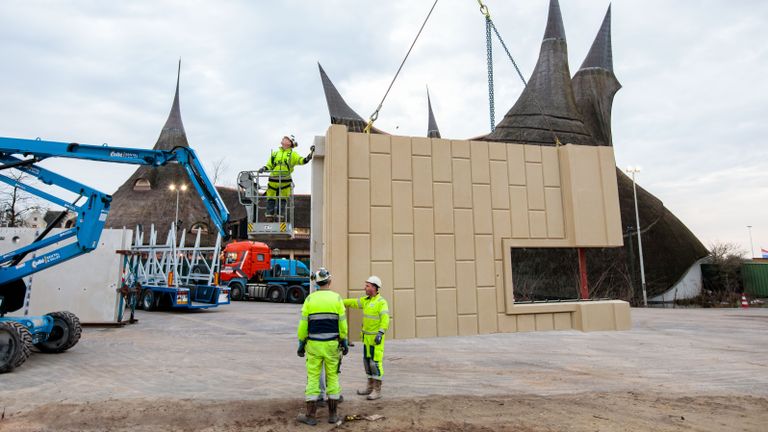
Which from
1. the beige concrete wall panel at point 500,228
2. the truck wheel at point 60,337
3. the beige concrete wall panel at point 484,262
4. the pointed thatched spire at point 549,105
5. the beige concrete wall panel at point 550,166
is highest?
the pointed thatched spire at point 549,105

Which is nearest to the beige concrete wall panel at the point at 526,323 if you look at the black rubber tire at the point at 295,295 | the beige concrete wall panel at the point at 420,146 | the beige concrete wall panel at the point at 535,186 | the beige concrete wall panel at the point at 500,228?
the beige concrete wall panel at the point at 500,228

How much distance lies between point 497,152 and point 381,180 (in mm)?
3218

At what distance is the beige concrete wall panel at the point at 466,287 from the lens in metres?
10.4

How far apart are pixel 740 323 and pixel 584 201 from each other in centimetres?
857

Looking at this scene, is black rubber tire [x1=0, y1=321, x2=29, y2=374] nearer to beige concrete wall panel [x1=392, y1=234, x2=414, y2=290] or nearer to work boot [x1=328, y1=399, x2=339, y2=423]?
work boot [x1=328, y1=399, x2=339, y2=423]

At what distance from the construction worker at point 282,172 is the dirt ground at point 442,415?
503 cm

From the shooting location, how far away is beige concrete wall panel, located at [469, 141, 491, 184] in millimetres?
10992

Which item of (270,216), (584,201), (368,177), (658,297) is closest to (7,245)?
(270,216)

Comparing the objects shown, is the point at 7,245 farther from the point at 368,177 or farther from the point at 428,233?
the point at 428,233

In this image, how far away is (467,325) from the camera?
10414 millimetres

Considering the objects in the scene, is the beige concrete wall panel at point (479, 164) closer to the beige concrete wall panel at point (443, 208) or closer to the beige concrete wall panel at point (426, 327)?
the beige concrete wall panel at point (443, 208)

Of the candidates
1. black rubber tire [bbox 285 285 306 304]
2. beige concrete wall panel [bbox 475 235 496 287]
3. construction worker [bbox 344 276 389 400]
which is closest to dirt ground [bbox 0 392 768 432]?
construction worker [bbox 344 276 389 400]

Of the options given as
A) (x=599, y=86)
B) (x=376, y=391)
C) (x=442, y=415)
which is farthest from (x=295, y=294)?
(x=599, y=86)

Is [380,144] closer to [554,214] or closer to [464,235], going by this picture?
[464,235]
